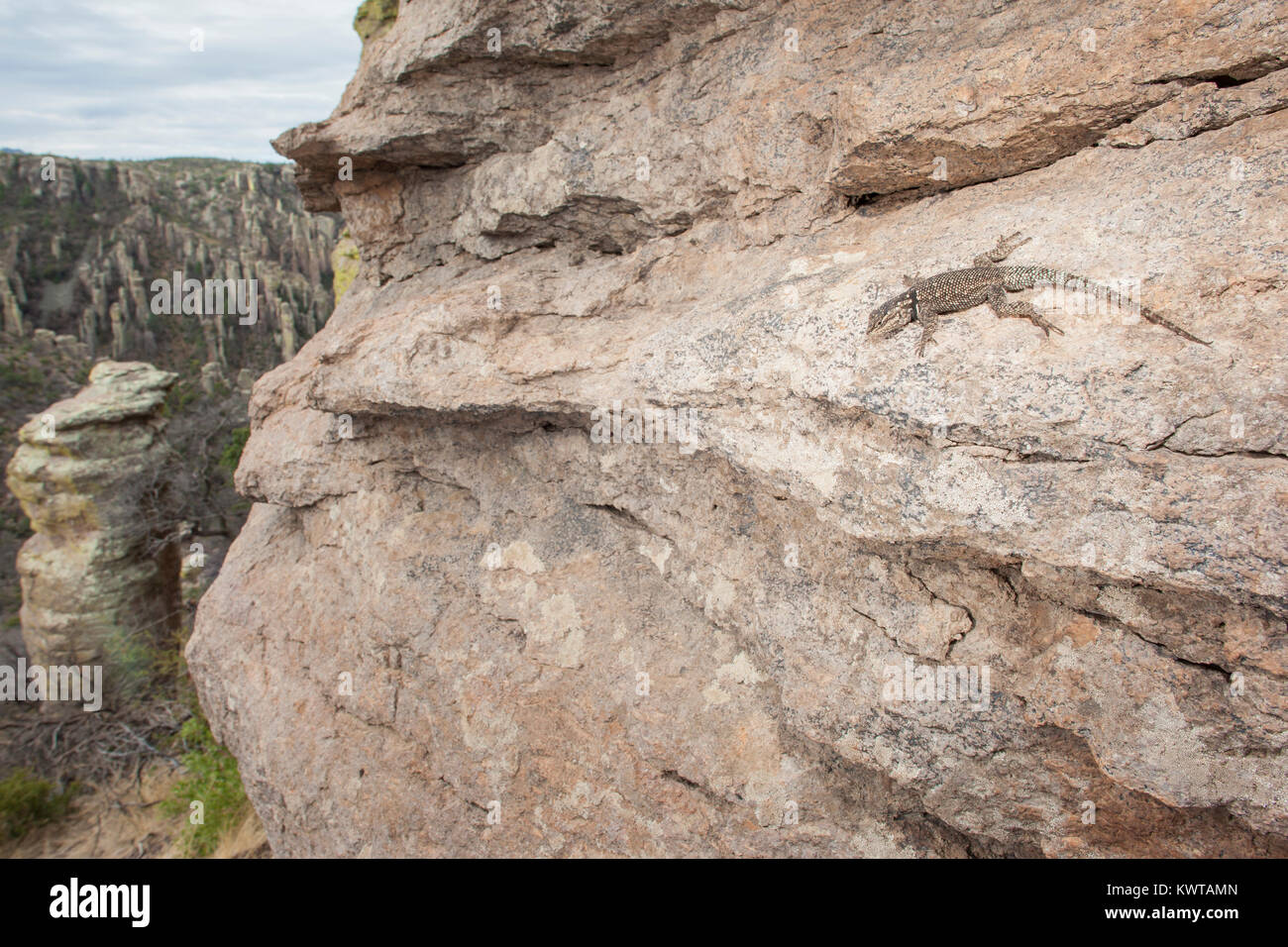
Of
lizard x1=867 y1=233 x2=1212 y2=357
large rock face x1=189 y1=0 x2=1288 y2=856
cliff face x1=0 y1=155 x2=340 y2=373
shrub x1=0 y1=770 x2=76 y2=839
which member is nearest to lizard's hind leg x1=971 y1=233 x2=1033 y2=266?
lizard x1=867 y1=233 x2=1212 y2=357

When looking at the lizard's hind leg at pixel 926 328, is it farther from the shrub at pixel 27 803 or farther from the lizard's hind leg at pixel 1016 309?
the shrub at pixel 27 803

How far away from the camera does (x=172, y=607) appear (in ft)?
39.5

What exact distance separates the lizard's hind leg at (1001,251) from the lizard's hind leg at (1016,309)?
168 millimetres

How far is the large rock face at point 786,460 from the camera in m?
2.86

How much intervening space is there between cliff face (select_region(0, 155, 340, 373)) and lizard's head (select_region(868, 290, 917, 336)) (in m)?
25.1

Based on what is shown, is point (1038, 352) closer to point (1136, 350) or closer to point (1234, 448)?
point (1136, 350)

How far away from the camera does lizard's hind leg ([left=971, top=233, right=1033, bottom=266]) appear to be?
3.27 meters

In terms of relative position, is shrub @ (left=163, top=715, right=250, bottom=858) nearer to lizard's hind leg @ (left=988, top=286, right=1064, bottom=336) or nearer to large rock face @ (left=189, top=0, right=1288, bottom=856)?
large rock face @ (left=189, top=0, right=1288, bottom=856)

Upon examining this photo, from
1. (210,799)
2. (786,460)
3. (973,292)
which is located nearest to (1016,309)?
(973,292)

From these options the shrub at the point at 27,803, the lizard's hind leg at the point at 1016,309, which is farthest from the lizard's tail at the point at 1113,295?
the shrub at the point at 27,803

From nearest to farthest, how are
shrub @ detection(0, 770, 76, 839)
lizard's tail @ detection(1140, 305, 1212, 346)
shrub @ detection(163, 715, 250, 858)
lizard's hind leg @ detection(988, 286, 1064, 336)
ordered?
lizard's tail @ detection(1140, 305, 1212, 346)
lizard's hind leg @ detection(988, 286, 1064, 336)
shrub @ detection(163, 715, 250, 858)
shrub @ detection(0, 770, 76, 839)

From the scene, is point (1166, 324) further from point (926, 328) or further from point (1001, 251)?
point (926, 328)

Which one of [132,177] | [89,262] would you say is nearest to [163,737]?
[89,262]
